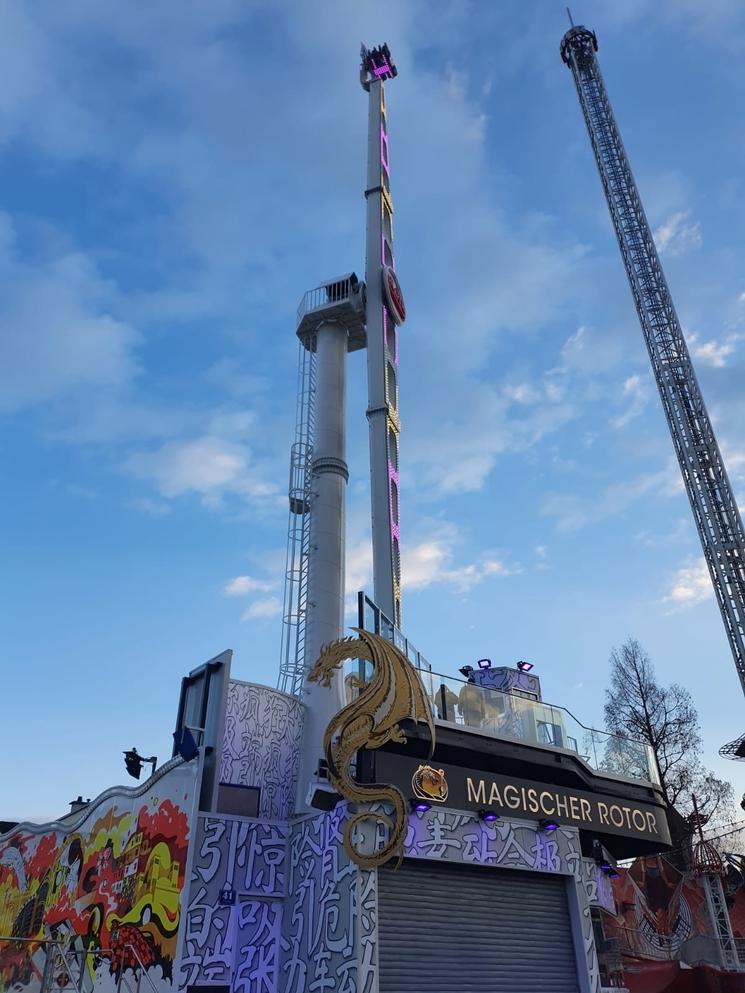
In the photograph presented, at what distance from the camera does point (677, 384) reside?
46375 millimetres

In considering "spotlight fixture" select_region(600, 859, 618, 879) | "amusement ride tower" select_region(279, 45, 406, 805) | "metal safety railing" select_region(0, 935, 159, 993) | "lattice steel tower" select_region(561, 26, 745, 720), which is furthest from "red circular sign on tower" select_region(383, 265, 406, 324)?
"metal safety railing" select_region(0, 935, 159, 993)

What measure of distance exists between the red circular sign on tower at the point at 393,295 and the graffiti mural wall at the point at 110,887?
24204mm

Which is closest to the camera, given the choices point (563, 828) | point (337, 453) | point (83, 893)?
point (563, 828)

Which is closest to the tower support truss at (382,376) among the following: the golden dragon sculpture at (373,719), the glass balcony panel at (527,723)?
the glass balcony panel at (527,723)

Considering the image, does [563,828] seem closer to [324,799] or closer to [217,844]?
[324,799]

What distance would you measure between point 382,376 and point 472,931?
2301cm

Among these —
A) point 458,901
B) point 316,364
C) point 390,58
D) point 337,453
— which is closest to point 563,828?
Answer: point 458,901

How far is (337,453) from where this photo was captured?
31.0m

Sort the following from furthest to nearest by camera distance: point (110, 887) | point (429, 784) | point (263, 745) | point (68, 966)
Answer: point (263, 745)
point (110, 887)
point (68, 966)
point (429, 784)

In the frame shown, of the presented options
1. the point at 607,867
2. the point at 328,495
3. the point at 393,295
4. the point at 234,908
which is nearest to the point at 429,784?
the point at 234,908

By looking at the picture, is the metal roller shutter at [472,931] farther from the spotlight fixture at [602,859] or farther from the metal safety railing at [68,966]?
the metal safety railing at [68,966]

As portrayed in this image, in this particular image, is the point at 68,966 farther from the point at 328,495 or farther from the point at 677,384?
the point at 677,384

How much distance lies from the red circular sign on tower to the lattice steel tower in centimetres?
2000

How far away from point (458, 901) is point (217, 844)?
530 centimetres
